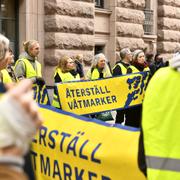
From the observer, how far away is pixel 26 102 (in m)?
1.44

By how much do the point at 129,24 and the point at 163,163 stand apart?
15.0 metres

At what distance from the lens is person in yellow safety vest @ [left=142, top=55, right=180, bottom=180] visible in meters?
2.88

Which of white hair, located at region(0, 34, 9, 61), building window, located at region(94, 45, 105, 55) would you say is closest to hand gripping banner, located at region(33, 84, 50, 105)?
white hair, located at region(0, 34, 9, 61)

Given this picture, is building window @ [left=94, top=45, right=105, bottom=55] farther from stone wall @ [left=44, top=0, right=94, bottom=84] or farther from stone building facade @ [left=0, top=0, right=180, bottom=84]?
stone wall @ [left=44, top=0, right=94, bottom=84]

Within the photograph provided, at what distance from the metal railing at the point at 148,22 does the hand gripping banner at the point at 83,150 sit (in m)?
15.9

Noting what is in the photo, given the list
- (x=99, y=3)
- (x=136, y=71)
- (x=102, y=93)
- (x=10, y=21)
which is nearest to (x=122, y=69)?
(x=136, y=71)

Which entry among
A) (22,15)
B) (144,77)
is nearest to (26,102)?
(144,77)

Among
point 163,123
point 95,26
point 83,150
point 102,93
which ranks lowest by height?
point 102,93

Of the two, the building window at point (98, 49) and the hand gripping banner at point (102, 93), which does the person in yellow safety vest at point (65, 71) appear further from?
the building window at point (98, 49)

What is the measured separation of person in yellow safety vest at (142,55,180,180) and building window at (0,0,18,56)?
11.5 m

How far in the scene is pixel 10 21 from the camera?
47.2 feet

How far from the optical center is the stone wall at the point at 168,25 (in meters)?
20.4

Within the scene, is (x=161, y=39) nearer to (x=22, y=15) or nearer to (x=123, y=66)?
(x=22, y=15)

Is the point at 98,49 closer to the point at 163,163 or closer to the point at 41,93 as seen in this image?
the point at 41,93
